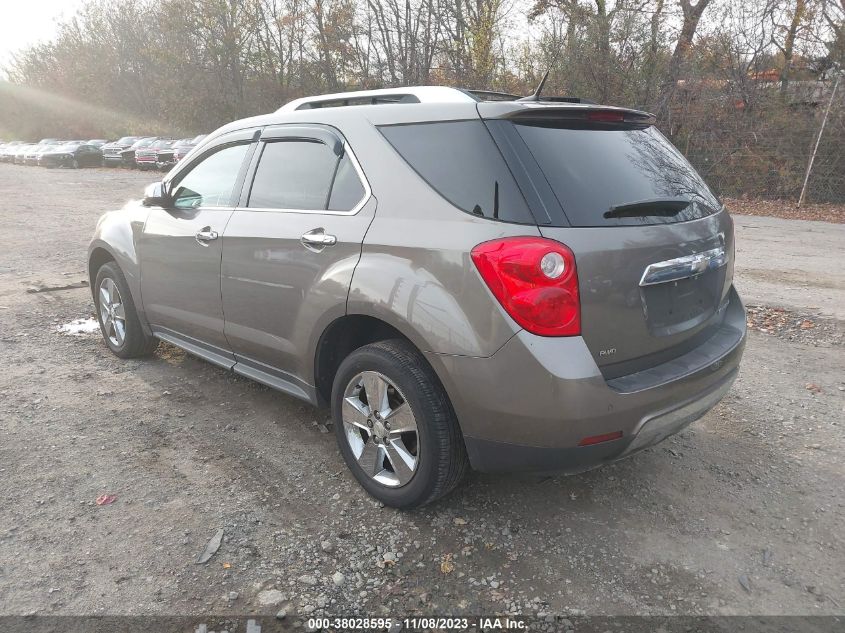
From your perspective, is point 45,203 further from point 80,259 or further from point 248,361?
point 248,361

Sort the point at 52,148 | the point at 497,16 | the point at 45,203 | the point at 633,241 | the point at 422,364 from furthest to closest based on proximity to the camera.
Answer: the point at 52,148, the point at 497,16, the point at 45,203, the point at 422,364, the point at 633,241

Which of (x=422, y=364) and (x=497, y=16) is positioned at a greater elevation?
(x=497, y=16)

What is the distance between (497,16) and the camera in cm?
2227

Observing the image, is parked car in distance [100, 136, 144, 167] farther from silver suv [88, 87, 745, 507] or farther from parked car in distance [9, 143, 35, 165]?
silver suv [88, 87, 745, 507]

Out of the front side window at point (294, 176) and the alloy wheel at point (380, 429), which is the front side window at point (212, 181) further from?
the alloy wheel at point (380, 429)

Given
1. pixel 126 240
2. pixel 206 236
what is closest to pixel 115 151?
pixel 126 240

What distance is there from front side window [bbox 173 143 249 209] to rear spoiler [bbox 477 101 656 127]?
5.46ft

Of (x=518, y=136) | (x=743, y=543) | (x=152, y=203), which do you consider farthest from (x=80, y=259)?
(x=743, y=543)

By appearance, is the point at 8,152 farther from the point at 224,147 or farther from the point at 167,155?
the point at 224,147

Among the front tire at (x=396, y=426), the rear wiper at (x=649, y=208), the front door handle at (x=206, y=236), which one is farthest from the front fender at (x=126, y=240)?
the rear wiper at (x=649, y=208)

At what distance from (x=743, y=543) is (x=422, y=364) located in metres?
1.53

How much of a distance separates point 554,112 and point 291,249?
1.36 metres

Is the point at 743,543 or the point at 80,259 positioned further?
the point at 80,259

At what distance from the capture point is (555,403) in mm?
2170
